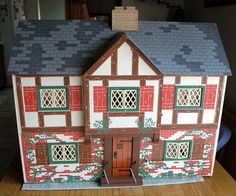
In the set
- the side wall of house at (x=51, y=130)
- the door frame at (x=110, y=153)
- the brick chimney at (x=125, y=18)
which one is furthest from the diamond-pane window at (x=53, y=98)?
the brick chimney at (x=125, y=18)

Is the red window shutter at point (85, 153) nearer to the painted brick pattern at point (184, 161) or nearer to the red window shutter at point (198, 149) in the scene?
the painted brick pattern at point (184, 161)

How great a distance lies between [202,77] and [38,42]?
2.47 feet

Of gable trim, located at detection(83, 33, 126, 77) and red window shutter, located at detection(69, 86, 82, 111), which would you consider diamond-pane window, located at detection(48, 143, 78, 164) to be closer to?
red window shutter, located at detection(69, 86, 82, 111)

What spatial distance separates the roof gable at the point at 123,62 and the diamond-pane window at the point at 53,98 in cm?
15

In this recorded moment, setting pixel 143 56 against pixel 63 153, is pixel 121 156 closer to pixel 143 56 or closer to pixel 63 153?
pixel 63 153

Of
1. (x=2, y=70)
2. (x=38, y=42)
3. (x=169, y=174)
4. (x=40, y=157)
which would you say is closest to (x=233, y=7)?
(x=169, y=174)

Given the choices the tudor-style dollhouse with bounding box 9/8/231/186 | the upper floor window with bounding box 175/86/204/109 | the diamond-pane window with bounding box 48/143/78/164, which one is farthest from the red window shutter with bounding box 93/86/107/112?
the upper floor window with bounding box 175/86/204/109

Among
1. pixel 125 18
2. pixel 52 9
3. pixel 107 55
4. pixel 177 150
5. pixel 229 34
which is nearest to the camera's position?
pixel 107 55

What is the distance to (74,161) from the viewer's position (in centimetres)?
126

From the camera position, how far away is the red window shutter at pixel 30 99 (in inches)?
44.9

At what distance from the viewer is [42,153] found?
4.07ft

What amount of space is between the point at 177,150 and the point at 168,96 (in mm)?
→ 288

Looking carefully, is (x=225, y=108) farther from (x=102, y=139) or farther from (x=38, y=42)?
(x=38, y=42)

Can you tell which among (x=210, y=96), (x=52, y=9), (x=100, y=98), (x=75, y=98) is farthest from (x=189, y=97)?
(x=52, y=9)
